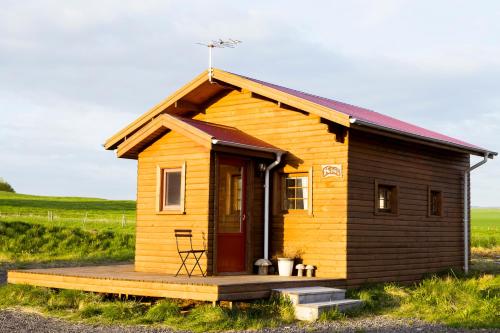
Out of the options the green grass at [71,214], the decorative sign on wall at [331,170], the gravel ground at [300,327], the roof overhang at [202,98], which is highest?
the roof overhang at [202,98]

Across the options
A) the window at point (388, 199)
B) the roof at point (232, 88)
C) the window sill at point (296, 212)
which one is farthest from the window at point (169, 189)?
the window at point (388, 199)

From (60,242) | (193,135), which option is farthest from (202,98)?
(60,242)

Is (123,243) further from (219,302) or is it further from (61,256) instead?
(219,302)

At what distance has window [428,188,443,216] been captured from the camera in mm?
15422

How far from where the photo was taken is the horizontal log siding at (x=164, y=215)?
40.3ft

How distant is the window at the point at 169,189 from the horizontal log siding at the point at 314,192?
1461mm

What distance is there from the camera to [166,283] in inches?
422

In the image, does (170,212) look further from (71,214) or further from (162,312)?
(71,214)

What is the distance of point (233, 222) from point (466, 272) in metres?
6.25

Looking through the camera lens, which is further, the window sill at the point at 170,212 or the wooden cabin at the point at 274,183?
the window sill at the point at 170,212

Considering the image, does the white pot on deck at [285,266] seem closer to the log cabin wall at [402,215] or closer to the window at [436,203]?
the log cabin wall at [402,215]

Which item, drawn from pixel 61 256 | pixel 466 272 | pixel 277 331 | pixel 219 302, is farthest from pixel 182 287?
pixel 61 256

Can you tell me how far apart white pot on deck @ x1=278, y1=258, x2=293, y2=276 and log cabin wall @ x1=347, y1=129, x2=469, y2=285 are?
42.5 inches

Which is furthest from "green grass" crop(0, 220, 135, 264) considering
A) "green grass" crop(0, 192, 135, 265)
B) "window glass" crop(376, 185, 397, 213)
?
"window glass" crop(376, 185, 397, 213)
